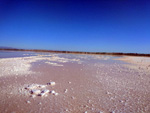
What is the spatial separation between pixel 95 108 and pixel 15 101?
96.1 inches

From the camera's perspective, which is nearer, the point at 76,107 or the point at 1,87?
the point at 76,107

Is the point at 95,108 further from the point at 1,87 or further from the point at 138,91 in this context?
the point at 1,87

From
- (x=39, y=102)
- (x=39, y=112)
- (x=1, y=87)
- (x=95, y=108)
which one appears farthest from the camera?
(x=1, y=87)

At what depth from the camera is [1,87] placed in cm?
412

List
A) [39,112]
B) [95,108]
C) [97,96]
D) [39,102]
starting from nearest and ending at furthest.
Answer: [39,112]
[95,108]
[39,102]
[97,96]

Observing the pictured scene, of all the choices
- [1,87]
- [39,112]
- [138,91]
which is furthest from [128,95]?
[1,87]

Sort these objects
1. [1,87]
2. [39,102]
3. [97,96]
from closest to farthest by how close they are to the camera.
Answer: [39,102]
[97,96]
[1,87]

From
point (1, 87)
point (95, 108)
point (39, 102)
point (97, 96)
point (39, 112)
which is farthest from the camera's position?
point (1, 87)

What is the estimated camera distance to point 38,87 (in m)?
4.23

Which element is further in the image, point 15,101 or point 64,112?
point 15,101

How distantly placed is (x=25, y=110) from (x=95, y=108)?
6.30 feet

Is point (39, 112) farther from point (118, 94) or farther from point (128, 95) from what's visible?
point (128, 95)

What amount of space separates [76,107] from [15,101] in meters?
1.90

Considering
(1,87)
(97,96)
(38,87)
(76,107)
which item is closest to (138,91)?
(97,96)
